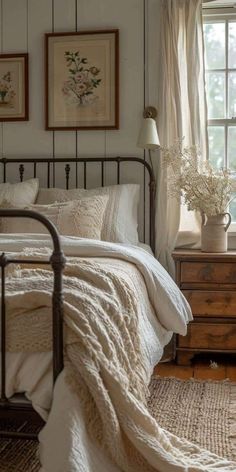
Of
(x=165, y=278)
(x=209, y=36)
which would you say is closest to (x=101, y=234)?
(x=165, y=278)

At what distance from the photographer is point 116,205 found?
3303 millimetres

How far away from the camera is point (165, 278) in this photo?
110 inches

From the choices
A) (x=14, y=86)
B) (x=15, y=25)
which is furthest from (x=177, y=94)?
(x=15, y=25)

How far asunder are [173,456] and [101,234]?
1.60 m

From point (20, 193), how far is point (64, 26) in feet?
3.99

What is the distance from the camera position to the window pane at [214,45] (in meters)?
3.71

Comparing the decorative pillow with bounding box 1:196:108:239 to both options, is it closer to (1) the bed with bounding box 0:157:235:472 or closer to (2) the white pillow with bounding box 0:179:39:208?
(2) the white pillow with bounding box 0:179:39:208

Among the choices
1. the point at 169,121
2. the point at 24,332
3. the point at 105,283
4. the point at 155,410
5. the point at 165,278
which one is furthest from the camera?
the point at 169,121

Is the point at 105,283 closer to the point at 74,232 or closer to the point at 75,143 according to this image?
the point at 74,232

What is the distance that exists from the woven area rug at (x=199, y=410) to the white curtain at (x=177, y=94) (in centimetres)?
87

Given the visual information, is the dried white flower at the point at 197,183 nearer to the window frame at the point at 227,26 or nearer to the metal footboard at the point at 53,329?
the window frame at the point at 227,26

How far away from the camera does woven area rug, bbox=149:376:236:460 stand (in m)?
2.26

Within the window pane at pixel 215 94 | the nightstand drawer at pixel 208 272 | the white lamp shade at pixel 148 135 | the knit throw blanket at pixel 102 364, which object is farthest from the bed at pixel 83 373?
the window pane at pixel 215 94

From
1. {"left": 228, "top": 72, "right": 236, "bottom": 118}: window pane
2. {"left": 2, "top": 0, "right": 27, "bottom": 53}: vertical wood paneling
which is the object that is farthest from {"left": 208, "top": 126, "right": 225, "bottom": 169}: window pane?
{"left": 2, "top": 0, "right": 27, "bottom": 53}: vertical wood paneling
